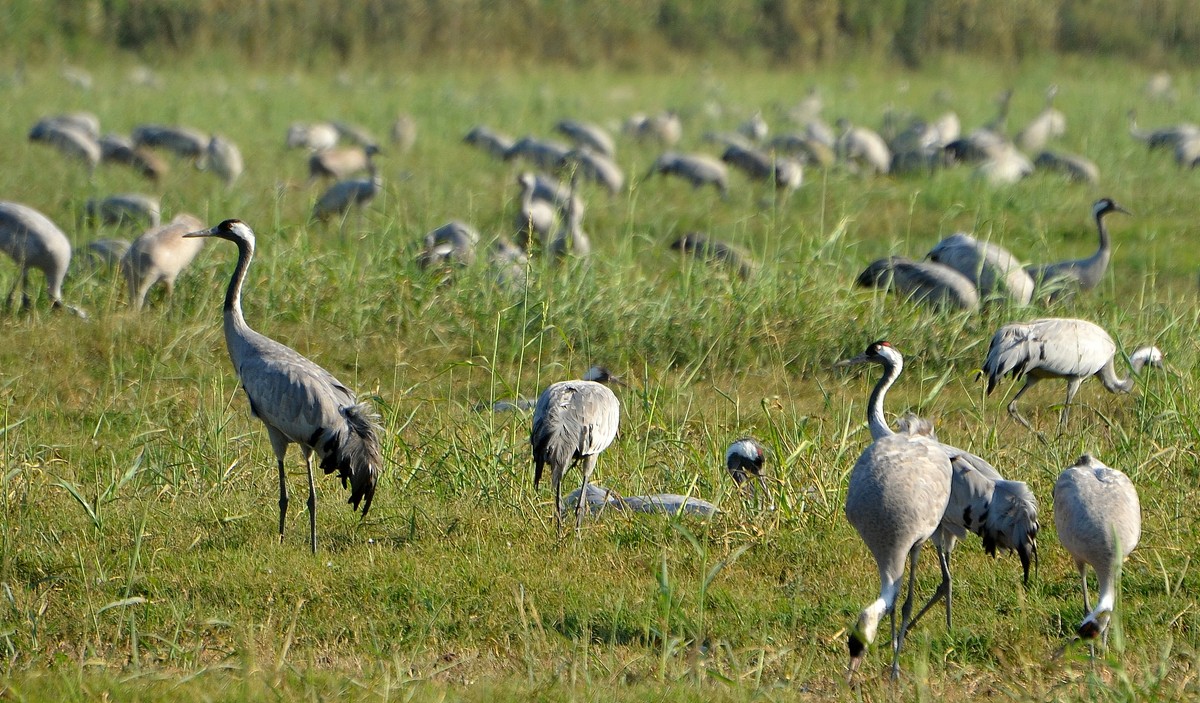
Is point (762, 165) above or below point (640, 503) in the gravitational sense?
below

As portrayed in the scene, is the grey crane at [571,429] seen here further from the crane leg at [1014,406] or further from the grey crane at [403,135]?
the grey crane at [403,135]

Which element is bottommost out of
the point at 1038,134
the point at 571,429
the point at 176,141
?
the point at 1038,134

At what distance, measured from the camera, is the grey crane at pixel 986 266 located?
7555 millimetres

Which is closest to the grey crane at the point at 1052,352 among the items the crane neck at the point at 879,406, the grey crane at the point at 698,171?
the crane neck at the point at 879,406

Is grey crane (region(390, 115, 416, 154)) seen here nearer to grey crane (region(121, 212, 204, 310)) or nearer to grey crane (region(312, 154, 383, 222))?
grey crane (region(312, 154, 383, 222))

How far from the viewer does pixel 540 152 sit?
13039 mm

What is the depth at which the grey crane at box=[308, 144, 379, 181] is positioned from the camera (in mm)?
12273

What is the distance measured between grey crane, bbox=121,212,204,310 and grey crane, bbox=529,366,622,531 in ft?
9.94

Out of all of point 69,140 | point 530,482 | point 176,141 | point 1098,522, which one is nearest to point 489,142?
point 176,141

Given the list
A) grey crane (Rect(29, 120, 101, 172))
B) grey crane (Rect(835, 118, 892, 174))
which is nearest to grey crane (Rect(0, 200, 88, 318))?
grey crane (Rect(29, 120, 101, 172))

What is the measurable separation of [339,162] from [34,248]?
5.31 meters

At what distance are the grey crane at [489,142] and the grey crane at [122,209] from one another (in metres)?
4.62

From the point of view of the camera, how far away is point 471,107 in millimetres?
17562

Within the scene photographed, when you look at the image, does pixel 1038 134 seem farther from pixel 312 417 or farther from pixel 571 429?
pixel 312 417
